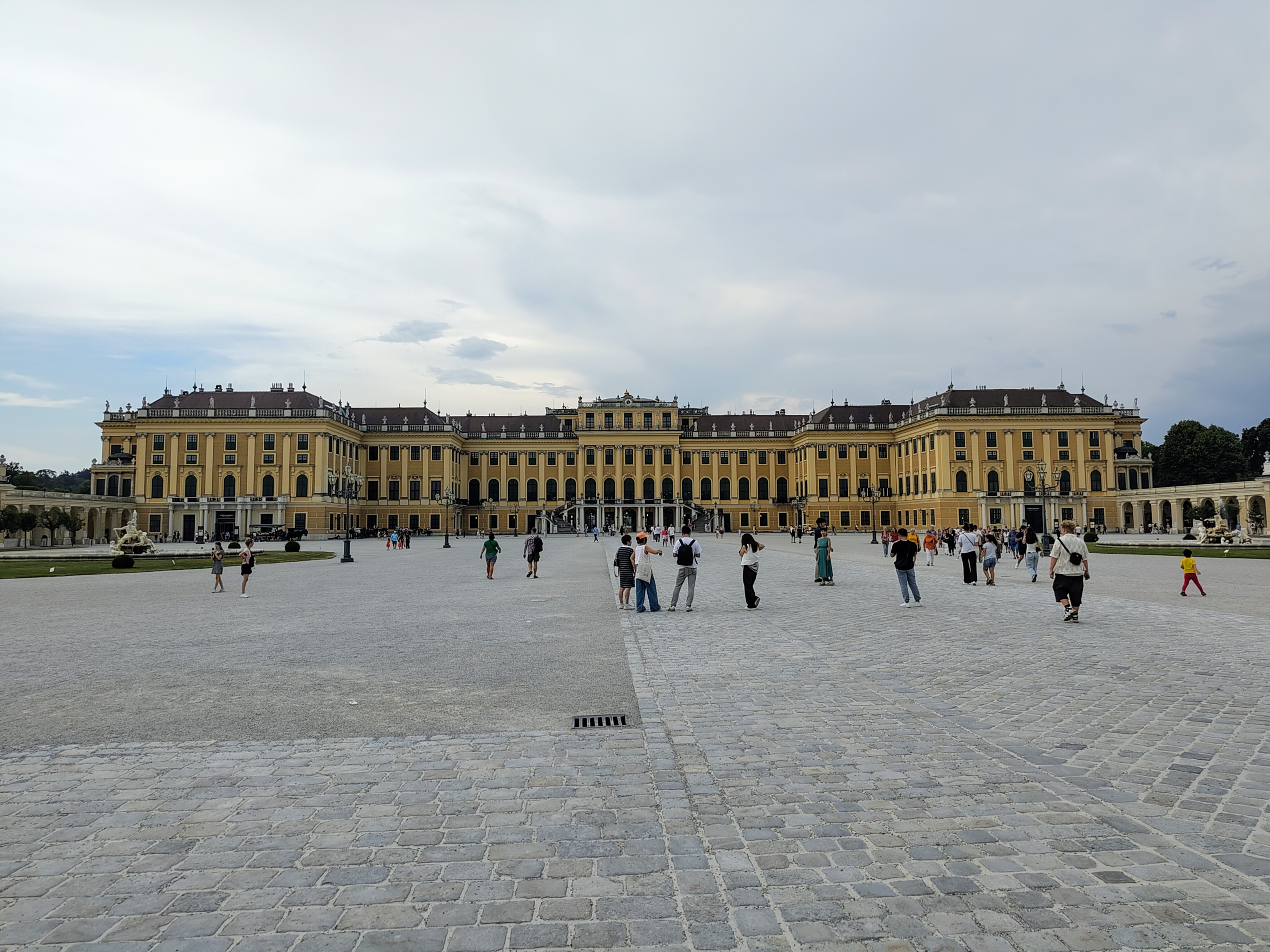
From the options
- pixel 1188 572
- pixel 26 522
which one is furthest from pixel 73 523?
pixel 1188 572

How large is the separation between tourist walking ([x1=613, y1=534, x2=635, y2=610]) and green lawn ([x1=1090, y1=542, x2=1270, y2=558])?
2803 cm

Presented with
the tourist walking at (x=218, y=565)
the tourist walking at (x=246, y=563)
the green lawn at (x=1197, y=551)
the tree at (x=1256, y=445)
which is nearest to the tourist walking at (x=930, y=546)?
the green lawn at (x=1197, y=551)

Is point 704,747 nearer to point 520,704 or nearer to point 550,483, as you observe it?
point 520,704

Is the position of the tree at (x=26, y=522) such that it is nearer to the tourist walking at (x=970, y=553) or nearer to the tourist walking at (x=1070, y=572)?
the tourist walking at (x=970, y=553)

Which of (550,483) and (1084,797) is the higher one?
(550,483)

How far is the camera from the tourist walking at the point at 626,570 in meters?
15.6

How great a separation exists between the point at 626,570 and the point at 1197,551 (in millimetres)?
33856

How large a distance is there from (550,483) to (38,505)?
155 ft

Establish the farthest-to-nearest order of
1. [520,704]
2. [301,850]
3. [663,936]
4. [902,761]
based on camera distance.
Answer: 1. [520,704]
2. [902,761]
3. [301,850]
4. [663,936]

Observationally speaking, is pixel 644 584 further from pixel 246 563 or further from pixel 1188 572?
pixel 1188 572

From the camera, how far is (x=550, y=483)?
296 ft

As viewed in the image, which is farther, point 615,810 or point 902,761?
point 902,761

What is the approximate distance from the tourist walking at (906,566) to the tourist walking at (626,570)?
512 cm

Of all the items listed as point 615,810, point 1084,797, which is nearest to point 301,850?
point 615,810
